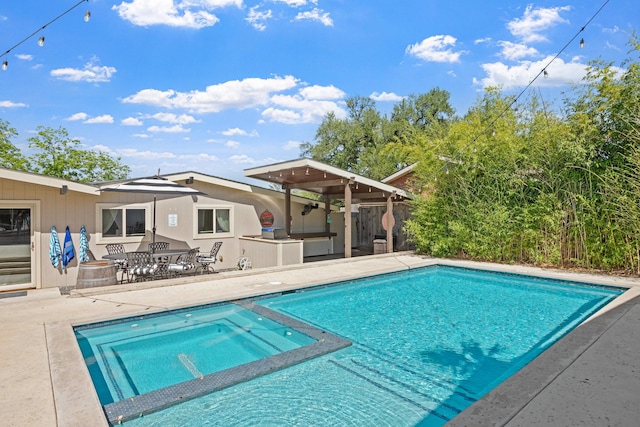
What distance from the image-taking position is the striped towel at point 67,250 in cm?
827

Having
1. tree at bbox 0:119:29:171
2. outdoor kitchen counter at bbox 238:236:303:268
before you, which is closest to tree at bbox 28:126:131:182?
tree at bbox 0:119:29:171

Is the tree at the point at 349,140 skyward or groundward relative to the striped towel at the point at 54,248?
skyward

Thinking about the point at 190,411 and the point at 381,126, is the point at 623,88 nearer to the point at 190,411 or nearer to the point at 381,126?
the point at 190,411

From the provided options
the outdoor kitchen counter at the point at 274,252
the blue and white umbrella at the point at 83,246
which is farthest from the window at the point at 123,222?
the outdoor kitchen counter at the point at 274,252

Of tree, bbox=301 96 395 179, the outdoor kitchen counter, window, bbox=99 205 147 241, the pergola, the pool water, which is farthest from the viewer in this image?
tree, bbox=301 96 395 179

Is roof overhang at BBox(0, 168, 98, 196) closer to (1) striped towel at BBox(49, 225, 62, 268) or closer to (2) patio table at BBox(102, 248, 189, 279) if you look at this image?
(1) striped towel at BBox(49, 225, 62, 268)

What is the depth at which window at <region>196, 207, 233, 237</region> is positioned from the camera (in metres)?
10.8

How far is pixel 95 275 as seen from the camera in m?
6.98

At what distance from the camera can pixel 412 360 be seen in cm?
446

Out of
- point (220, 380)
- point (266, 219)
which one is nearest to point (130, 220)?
point (266, 219)

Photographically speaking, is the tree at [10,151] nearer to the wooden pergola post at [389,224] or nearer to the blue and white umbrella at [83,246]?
the blue and white umbrella at [83,246]

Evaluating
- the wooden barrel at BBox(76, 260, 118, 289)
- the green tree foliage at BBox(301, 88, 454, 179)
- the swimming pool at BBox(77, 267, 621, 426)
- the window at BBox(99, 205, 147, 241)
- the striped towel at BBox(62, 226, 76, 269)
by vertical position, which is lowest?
the swimming pool at BBox(77, 267, 621, 426)

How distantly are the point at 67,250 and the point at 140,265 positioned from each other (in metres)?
1.84

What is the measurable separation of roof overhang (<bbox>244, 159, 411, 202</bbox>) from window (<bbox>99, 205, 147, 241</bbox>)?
11.5 ft
